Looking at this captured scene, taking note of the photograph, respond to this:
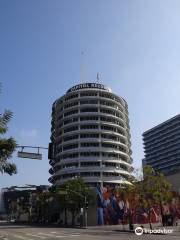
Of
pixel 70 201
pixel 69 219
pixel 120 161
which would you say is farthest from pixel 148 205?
pixel 120 161

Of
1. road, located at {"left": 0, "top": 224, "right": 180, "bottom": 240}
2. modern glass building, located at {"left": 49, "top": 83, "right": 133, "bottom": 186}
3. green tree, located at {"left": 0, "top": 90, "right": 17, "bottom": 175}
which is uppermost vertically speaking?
modern glass building, located at {"left": 49, "top": 83, "right": 133, "bottom": 186}

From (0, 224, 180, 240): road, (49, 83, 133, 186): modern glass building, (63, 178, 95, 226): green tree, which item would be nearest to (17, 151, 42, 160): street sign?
(0, 224, 180, 240): road

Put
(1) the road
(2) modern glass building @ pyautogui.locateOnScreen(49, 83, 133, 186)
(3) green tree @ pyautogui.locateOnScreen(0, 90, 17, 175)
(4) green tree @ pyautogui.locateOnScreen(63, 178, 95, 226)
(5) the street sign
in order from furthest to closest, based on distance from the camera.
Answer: (2) modern glass building @ pyautogui.locateOnScreen(49, 83, 133, 186) < (4) green tree @ pyautogui.locateOnScreen(63, 178, 95, 226) < (1) the road < (5) the street sign < (3) green tree @ pyautogui.locateOnScreen(0, 90, 17, 175)

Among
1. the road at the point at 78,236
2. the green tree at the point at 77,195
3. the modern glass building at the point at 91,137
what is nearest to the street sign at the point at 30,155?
the road at the point at 78,236

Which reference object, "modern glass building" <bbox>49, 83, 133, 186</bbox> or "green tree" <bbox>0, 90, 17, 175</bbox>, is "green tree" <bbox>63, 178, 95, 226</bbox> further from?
"green tree" <bbox>0, 90, 17, 175</bbox>

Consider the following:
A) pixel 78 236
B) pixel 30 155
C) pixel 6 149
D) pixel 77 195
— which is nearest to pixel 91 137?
pixel 77 195

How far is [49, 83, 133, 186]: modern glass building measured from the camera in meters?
115

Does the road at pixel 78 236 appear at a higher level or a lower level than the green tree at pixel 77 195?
lower

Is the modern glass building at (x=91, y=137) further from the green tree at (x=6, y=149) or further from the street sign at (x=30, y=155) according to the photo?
the green tree at (x=6, y=149)

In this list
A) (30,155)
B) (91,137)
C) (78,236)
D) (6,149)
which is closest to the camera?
(6,149)

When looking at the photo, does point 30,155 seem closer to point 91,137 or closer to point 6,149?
point 6,149

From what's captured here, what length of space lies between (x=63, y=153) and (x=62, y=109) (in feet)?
58.2

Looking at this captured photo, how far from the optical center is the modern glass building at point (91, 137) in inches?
4525

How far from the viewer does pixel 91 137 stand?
393 ft
